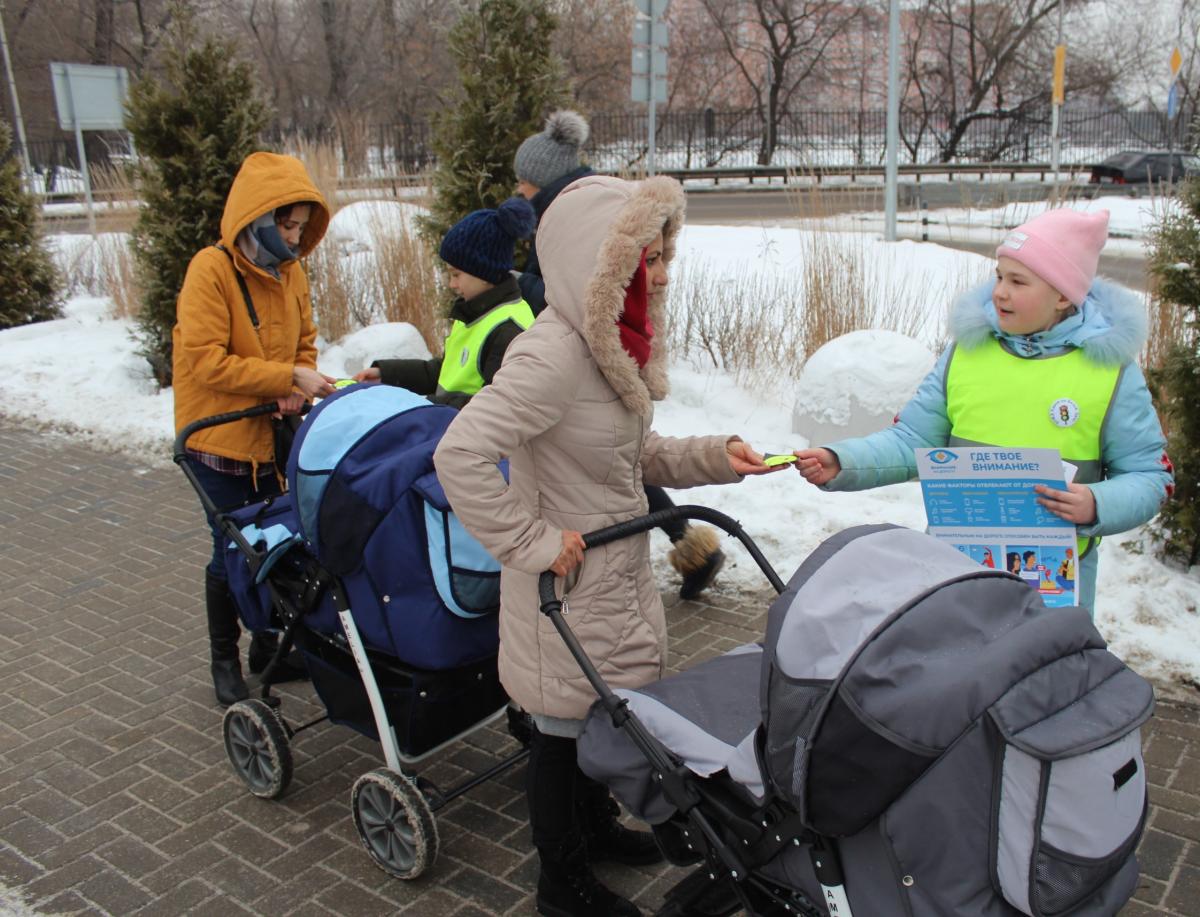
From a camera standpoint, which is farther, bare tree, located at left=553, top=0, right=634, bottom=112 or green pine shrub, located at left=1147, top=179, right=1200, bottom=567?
bare tree, located at left=553, top=0, right=634, bottom=112

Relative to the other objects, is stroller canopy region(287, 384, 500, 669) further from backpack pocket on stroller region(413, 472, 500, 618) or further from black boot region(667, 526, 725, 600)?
black boot region(667, 526, 725, 600)

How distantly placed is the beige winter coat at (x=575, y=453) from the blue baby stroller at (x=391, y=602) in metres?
0.28

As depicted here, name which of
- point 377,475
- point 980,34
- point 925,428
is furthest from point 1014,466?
point 980,34

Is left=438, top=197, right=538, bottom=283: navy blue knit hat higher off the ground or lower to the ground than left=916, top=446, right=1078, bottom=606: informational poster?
higher

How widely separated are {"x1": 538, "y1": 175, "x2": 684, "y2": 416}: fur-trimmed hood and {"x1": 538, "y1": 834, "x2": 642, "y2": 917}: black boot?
1.26 m

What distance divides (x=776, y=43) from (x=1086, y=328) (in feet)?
130

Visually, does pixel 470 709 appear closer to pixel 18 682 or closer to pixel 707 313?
pixel 18 682

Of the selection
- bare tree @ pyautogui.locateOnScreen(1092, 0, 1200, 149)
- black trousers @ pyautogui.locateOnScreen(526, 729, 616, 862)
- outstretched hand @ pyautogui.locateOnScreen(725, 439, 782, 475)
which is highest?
bare tree @ pyautogui.locateOnScreen(1092, 0, 1200, 149)

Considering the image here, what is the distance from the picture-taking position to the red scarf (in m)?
2.76

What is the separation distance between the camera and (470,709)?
335 cm

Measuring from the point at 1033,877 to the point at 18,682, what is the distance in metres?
4.44

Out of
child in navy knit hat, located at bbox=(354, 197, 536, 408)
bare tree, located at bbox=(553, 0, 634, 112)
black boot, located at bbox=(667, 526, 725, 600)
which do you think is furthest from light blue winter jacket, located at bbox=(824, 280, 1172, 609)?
bare tree, located at bbox=(553, 0, 634, 112)

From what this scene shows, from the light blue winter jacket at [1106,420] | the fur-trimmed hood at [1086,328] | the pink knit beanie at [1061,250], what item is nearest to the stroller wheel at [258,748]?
the light blue winter jacket at [1106,420]

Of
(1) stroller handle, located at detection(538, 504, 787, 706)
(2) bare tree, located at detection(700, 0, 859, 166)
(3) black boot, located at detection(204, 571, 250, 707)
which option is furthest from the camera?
(2) bare tree, located at detection(700, 0, 859, 166)
